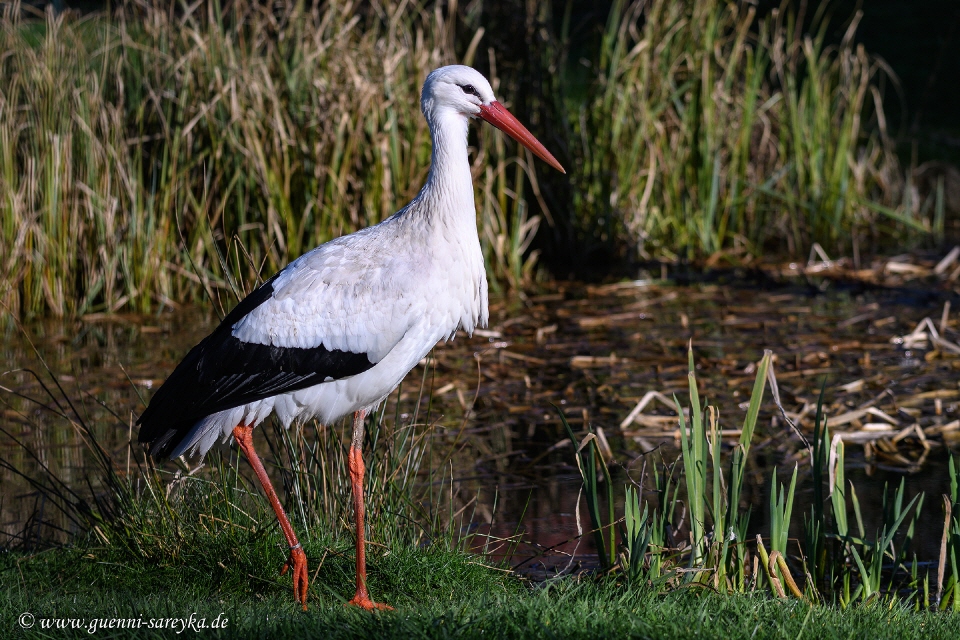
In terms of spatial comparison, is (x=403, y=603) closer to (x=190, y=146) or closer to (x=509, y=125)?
(x=509, y=125)

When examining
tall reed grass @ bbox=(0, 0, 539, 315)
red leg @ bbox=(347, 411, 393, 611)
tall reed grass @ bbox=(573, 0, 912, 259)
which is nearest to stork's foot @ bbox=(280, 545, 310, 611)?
red leg @ bbox=(347, 411, 393, 611)

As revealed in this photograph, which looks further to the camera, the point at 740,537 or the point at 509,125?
the point at 509,125

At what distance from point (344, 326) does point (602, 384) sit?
10.2ft

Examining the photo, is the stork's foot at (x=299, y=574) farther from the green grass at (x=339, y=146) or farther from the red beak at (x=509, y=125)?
the green grass at (x=339, y=146)

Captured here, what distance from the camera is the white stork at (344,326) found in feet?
14.0

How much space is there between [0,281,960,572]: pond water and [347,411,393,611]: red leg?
1.53 ft

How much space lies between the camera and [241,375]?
14.1 ft

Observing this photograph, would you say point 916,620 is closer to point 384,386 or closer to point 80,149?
point 384,386

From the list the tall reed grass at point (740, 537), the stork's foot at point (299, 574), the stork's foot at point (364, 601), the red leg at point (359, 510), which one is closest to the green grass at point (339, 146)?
the red leg at point (359, 510)

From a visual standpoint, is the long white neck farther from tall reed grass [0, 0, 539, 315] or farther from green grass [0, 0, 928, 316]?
tall reed grass [0, 0, 539, 315]

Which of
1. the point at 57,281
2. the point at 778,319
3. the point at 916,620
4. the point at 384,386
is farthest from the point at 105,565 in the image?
the point at 778,319

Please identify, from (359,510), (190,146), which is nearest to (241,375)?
(359,510)

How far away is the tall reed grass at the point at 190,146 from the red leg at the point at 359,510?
3627 mm

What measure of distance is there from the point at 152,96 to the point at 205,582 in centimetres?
486
